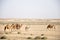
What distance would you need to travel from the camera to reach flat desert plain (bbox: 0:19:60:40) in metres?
1.46

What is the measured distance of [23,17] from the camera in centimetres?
155

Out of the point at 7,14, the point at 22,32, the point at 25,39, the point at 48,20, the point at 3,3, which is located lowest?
the point at 25,39

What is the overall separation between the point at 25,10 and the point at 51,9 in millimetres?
420

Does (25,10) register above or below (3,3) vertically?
below

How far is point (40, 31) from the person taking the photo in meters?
1.48

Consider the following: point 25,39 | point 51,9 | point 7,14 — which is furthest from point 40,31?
point 7,14

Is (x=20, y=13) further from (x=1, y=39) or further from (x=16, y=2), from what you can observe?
(x=1, y=39)

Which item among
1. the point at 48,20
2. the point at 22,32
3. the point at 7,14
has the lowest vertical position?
the point at 22,32

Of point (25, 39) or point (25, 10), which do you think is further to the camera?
point (25, 10)

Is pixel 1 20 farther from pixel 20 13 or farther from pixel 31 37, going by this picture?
pixel 31 37

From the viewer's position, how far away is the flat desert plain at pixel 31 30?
1.46 m

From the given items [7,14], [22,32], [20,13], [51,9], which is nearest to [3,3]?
[7,14]

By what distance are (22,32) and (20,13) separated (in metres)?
0.31

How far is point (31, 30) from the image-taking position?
1496mm
